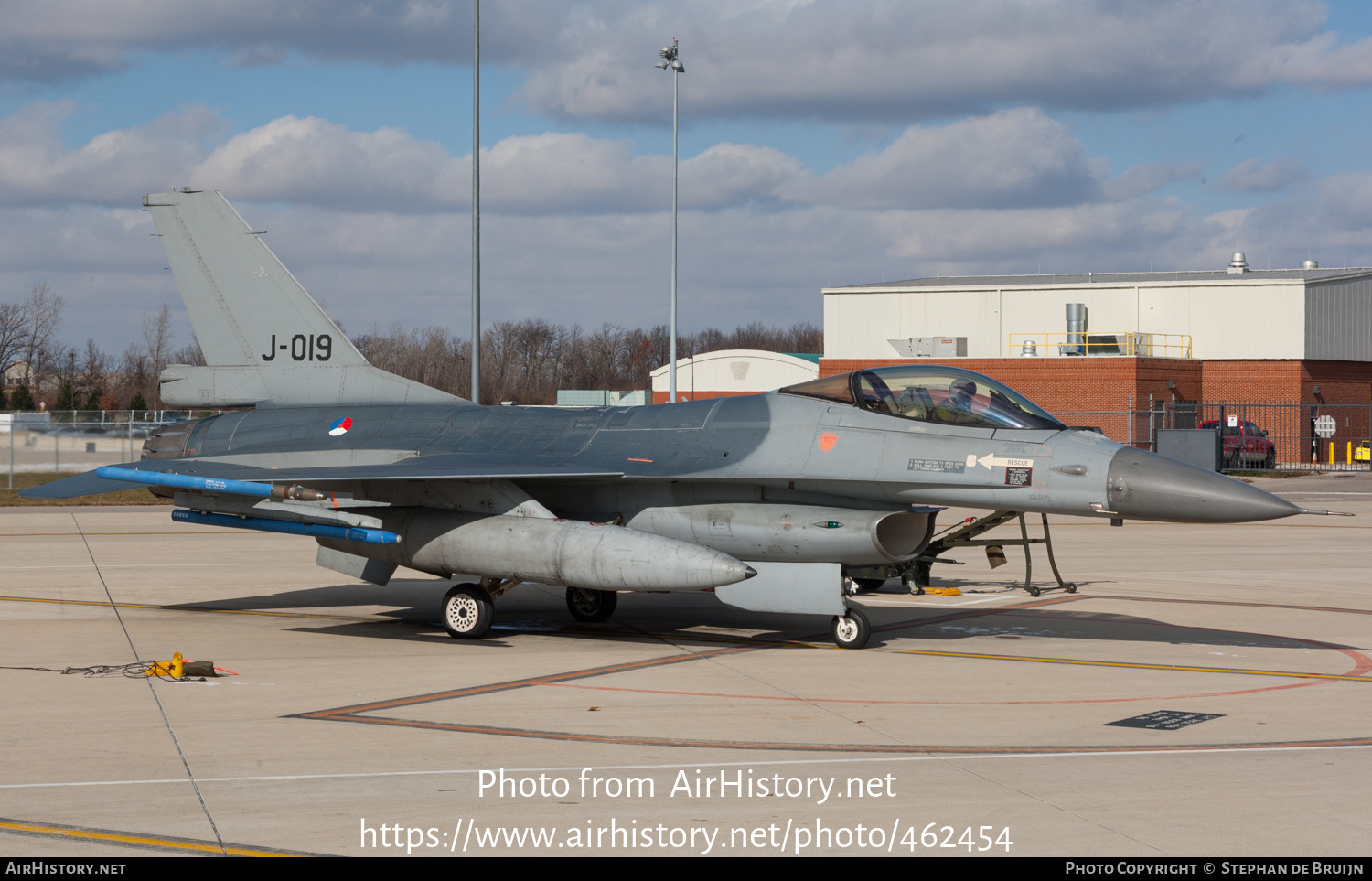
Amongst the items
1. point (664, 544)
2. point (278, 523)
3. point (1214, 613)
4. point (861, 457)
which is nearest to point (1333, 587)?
point (1214, 613)

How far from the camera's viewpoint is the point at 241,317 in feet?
54.1

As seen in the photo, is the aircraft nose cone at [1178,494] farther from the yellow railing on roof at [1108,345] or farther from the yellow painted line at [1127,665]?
the yellow railing on roof at [1108,345]

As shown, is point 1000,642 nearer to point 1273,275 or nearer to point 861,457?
point 861,457

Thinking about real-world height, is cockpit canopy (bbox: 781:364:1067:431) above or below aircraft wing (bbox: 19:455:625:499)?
above

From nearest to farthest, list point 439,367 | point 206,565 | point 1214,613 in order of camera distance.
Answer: point 1214,613 → point 206,565 → point 439,367

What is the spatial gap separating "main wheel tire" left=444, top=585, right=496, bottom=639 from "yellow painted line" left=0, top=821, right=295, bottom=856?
693cm

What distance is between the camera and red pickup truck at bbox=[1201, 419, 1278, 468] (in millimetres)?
43875

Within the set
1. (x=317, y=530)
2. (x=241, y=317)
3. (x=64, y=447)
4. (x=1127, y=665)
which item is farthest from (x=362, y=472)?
(x=64, y=447)

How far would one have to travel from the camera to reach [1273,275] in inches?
2309

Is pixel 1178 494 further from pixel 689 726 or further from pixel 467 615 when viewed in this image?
pixel 467 615

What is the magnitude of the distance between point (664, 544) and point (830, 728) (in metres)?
3.47

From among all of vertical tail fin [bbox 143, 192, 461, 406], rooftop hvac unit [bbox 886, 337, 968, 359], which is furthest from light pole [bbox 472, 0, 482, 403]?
rooftop hvac unit [bbox 886, 337, 968, 359]

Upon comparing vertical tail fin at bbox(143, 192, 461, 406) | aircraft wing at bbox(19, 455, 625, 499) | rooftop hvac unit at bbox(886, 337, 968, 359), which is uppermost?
rooftop hvac unit at bbox(886, 337, 968, 359)

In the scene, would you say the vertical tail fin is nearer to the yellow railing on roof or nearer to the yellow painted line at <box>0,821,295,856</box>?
the yellow painted line at <box>0,821,295,856</box>
